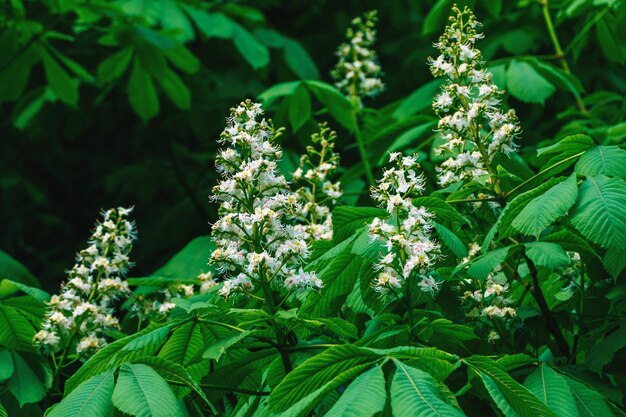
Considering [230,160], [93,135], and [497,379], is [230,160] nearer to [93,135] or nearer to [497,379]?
[497,379]

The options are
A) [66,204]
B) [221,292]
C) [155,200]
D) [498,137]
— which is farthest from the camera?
[66,204]

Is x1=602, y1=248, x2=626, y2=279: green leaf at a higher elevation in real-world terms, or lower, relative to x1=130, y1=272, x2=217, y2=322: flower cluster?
higher

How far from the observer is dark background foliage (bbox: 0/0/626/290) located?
4375 mm

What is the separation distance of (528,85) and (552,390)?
1.93m

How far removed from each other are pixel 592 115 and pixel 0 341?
9.27ft

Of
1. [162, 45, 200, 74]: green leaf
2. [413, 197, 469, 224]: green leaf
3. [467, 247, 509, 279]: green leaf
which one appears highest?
[162, 45, 200, 74]: green leaf

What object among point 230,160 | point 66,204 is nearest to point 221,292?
point 230,160

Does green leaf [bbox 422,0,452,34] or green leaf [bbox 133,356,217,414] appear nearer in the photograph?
green leaf [bbox 133,356,217,414]

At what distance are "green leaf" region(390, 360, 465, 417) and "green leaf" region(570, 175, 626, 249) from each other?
515mm

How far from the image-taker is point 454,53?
2.29 meters

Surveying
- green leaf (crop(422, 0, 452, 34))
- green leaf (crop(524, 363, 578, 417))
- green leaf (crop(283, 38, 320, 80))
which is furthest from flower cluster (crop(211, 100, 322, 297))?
green leaf (crop(283, 38, 320, 80))

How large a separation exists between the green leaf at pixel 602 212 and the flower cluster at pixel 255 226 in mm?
586

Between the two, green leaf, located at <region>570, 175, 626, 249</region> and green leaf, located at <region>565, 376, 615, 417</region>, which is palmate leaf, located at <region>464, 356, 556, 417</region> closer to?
green leaf, located at <region>565, 376, 615, 417</region>

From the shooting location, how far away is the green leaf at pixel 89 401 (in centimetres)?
167
